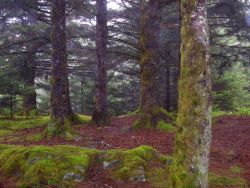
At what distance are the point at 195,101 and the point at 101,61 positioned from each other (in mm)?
9216

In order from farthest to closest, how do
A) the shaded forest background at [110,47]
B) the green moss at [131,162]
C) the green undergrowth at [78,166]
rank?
1. the shaded forest background at [110,47]
2. the green moss at [131,162]
3. the green undergrowth at [78,166]

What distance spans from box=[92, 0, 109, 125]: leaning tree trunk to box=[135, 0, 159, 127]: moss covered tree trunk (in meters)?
2.01

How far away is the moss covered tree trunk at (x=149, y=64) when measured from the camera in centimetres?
1273

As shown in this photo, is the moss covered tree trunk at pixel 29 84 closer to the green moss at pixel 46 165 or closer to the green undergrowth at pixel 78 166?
the green moss at pixel 46 165

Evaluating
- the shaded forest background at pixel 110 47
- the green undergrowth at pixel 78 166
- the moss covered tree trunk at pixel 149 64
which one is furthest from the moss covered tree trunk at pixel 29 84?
the green undergrowth at pixel 78 166

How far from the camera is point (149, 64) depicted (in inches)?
504

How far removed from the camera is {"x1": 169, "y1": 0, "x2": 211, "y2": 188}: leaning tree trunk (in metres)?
5.42

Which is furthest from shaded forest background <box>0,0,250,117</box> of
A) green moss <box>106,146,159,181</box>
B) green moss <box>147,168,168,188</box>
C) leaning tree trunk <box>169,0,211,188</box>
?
leaning tree trunk <box>169,0,211,188</box>

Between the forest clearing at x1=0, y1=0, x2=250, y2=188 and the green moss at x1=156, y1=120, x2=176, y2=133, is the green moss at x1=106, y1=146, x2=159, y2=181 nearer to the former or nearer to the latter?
the forest clearing at x1=0, y1=0, x2=250, y2=188

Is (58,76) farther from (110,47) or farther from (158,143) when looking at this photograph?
(110,47)

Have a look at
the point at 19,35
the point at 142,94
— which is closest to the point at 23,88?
the point at 19,35

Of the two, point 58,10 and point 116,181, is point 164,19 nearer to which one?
point 58,10

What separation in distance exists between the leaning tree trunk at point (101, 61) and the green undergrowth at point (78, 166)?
634 cm

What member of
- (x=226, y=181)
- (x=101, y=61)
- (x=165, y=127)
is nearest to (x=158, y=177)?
(x=226, y=181)
